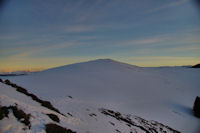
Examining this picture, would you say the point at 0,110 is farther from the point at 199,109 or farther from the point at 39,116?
the point at 199,109

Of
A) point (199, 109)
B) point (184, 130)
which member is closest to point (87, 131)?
point (184, 130)

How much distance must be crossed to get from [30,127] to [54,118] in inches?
75.3

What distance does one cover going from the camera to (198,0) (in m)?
6.09

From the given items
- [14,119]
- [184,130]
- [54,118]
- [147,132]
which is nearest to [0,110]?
[14,119]

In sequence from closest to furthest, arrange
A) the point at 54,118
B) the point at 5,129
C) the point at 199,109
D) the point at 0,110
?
the point at 5,129 < the point at 0,110 < the point at 54,118 < the point at 199,109

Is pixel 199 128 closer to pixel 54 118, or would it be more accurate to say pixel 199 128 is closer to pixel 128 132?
pixel 128 132

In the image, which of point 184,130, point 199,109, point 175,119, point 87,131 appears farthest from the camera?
point 199,109

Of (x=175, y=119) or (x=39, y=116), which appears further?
(x=175, y=119)

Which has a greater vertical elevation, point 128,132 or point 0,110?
point 0,110

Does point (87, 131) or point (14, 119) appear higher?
point (14, 119)

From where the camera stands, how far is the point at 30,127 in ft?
17.0

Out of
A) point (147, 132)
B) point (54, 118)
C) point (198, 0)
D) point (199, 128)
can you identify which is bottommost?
point (199, 128)

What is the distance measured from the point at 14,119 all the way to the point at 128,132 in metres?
8.81

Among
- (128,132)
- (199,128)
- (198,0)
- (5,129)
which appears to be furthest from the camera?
(199,128)
